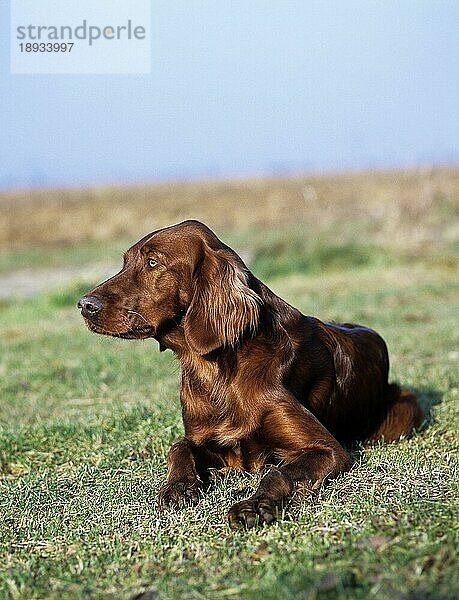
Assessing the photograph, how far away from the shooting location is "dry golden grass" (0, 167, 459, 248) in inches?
817

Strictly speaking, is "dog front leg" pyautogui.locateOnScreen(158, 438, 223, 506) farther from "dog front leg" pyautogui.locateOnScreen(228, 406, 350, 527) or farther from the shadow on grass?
the shadow on grass

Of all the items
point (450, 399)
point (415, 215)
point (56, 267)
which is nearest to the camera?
point (450, 399)

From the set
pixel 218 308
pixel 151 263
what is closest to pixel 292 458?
pixel 218 308

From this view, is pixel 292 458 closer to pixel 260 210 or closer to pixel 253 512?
pixel 253 512

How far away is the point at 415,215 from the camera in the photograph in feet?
67.2

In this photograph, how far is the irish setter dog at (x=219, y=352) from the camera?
4414 mm

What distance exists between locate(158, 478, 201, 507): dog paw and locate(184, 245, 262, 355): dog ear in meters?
0.66

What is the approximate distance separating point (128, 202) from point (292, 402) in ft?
128

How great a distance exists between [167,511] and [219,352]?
0.86 m

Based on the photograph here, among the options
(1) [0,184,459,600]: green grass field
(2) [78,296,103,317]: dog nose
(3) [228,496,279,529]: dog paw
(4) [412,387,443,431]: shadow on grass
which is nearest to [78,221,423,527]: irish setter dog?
(2) [78,296,103,317]: dog nose

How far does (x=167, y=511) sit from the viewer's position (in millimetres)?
4160

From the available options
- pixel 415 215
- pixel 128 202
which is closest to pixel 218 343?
pixel 415 215

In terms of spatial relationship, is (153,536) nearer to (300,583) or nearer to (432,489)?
(300,583)

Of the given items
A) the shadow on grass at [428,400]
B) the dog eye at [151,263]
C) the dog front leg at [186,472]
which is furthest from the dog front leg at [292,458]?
the shadow on grass at [428,400]
